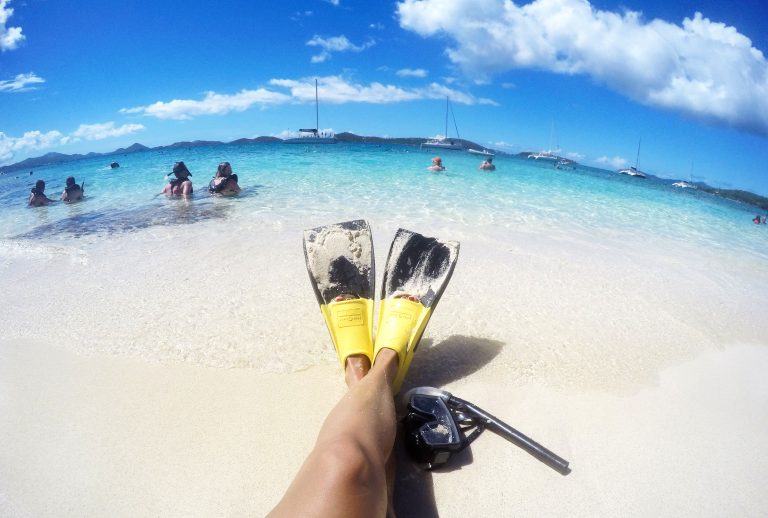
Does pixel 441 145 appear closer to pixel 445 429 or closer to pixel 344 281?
pixel 344 281

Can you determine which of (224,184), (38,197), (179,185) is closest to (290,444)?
(224,184)

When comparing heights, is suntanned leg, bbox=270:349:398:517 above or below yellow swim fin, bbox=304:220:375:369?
below

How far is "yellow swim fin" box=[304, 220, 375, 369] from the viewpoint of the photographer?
2.60 meters

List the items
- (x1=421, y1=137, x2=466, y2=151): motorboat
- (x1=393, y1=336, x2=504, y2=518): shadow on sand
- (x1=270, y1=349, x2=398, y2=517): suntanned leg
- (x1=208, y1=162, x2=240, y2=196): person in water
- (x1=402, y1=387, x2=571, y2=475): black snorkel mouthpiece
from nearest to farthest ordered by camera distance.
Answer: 1. (x1=270, y1=349, x2=398, y2=517): suntanned leg
2. (x1=393, y1=336, x2=504, y2=518): shadow on sand
3. (x1=402, y1=387, x2=571, y2=475): black snorkel mouthpiece
4. (x1=208, y1=162, x2=240, y2=196): person in water
5. (x1=421, y1=137, x2=466, y2=151): motorboat

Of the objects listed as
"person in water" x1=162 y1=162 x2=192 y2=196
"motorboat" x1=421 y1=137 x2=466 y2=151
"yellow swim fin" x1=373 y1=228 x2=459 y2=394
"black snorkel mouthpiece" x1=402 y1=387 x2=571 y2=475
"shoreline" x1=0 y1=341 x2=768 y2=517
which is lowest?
"shoreline" x1=0 y1=341 x2=768 y2=517

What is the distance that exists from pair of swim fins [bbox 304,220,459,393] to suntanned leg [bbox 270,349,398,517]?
644 millimetres

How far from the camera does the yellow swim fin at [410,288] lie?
2.50 meters

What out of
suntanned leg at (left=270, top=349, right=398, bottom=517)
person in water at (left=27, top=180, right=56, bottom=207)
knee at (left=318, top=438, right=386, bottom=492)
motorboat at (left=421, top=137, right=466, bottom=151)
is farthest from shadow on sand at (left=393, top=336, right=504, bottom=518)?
motorboat at (left=421, top=137, right=466, bottom=151)

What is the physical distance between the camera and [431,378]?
8.80 ft

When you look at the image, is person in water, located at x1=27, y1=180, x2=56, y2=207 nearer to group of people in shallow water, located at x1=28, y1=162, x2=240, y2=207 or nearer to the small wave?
group of people in shallow water, located at x1=28, y1=162, x2=240, y2=207

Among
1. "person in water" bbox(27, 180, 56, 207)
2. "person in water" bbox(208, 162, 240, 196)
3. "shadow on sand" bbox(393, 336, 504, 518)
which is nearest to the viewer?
"shadow on sand" bbox(393, 336, 504, 518)

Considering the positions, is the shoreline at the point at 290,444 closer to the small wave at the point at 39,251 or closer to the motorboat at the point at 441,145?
the small wave at the point at 39,251

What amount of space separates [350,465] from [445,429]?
0.79 metres

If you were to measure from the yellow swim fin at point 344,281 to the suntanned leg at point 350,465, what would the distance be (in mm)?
668
